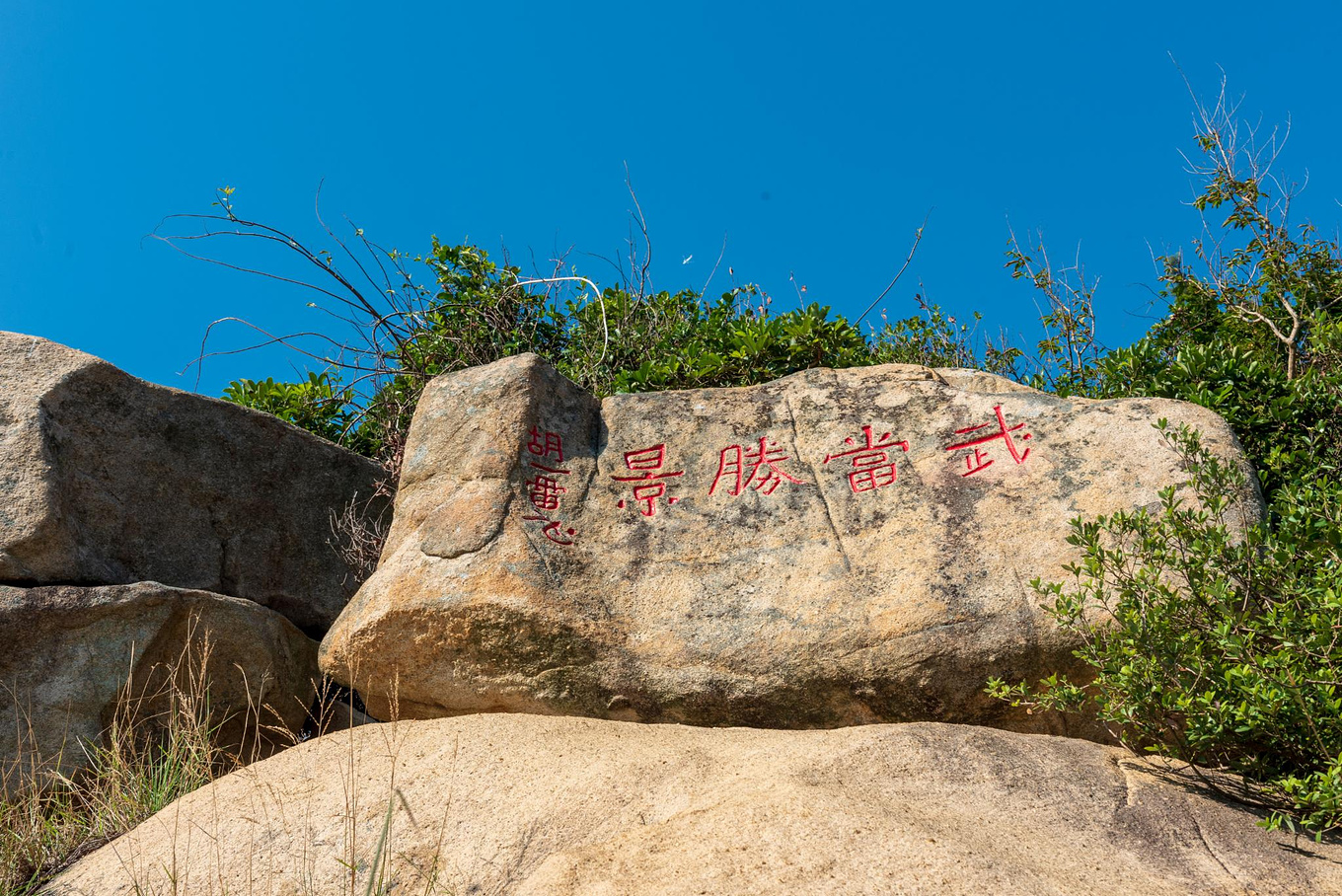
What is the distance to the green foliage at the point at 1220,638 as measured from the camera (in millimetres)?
4168

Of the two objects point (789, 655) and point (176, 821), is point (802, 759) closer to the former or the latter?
point (789, 655)

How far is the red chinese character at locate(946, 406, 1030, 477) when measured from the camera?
5555 mm

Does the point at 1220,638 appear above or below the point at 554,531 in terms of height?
below

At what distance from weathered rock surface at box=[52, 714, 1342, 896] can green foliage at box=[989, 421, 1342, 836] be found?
0.24m

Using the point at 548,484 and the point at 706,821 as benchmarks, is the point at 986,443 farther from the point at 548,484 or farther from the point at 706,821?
the point at 706,821

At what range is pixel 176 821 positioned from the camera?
176 inches

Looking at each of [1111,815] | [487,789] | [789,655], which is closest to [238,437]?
[487,789]

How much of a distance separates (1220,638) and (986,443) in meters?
1.68

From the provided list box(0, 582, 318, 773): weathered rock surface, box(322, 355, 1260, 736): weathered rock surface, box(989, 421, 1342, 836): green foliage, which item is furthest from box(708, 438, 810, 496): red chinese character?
box(0, 582, 318, 773): weathered rock surface

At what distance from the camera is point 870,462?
573 cm

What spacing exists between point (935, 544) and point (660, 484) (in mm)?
1446

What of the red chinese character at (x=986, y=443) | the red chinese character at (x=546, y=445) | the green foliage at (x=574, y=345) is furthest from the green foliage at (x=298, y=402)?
the red chinese character at (x=986, y=443)

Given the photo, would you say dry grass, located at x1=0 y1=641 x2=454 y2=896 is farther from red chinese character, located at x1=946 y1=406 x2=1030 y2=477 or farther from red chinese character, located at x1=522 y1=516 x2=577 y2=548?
red chinese character, located at x1=946 y1=406 x2=1030 y2=477

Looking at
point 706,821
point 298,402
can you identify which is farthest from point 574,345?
point 706,821
